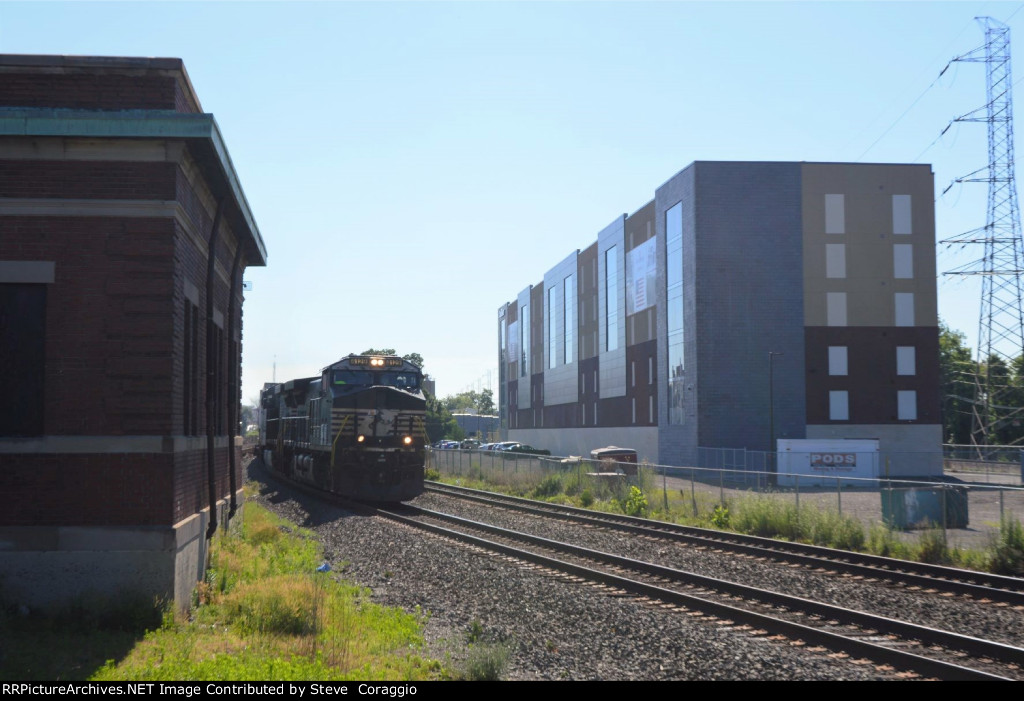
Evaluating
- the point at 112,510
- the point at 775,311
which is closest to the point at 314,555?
the point at 112,510

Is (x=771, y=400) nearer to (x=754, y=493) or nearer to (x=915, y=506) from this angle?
(x=754, y=493)

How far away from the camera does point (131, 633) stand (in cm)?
982

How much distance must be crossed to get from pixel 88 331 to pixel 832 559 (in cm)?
1363

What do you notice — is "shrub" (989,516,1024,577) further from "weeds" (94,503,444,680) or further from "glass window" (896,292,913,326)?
"glass window" (896,292,913,326)

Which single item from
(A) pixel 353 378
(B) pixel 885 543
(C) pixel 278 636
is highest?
(A) pixel 353 378

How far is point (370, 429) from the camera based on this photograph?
1103 inches

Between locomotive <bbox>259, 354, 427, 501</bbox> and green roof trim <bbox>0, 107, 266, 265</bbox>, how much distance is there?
17.5 meters

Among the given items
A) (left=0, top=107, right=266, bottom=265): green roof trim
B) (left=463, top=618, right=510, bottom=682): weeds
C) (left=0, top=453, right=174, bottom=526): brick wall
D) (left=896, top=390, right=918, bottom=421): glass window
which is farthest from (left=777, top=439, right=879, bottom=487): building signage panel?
(left=0, top=107, right=266, bottom=265): green roof trim

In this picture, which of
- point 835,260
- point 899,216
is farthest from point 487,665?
point 899,216

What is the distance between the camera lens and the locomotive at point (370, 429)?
28.0m

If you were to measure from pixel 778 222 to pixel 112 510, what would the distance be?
161 feet

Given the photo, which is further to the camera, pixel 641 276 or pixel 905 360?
pixel 641 276

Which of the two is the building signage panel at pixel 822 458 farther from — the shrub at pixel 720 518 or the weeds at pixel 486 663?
the weeds at pixel 486 663

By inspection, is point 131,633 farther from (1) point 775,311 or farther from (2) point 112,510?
(1) point 775,311
